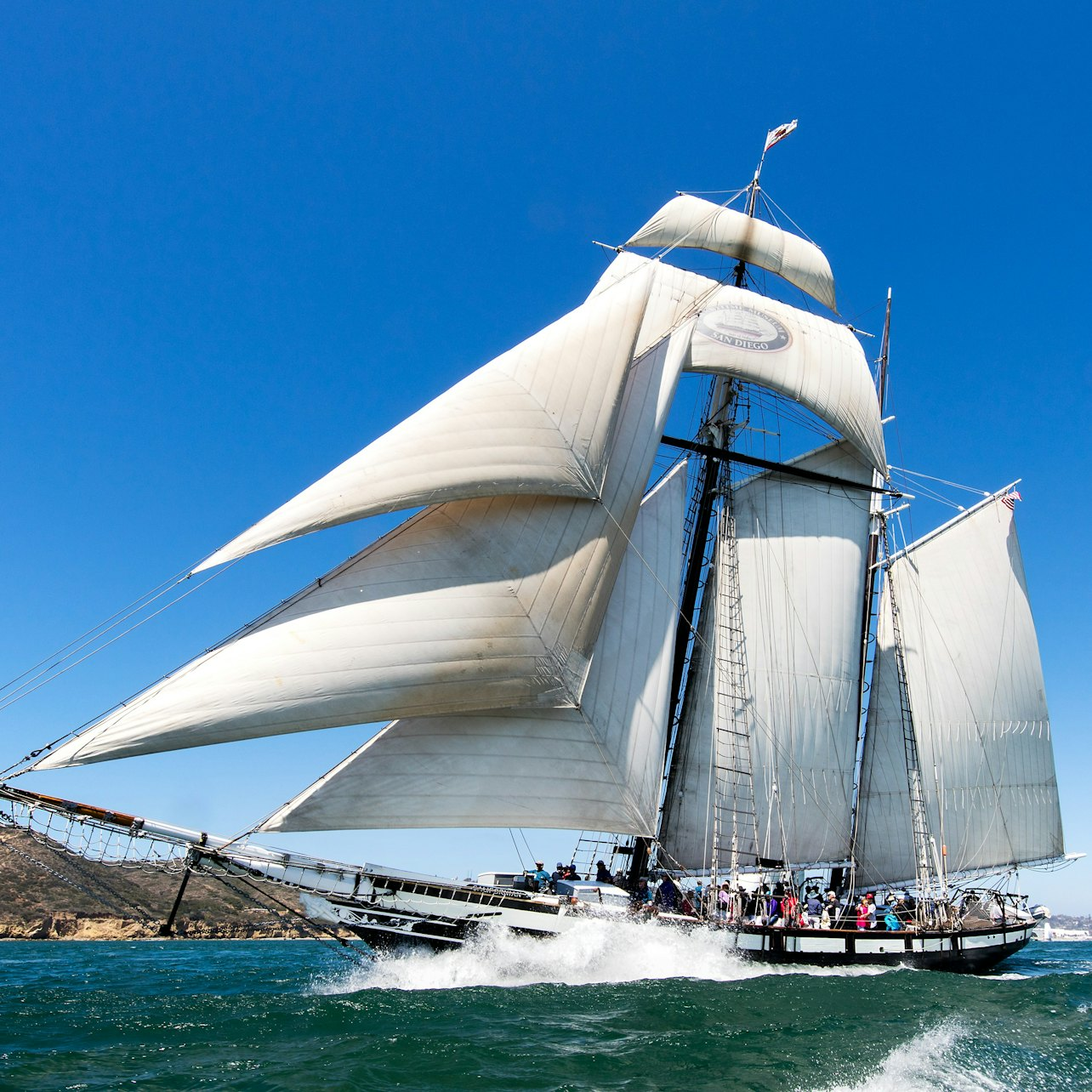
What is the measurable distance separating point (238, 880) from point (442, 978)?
449cm

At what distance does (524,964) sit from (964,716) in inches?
787

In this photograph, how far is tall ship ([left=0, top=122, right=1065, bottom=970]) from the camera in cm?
1609

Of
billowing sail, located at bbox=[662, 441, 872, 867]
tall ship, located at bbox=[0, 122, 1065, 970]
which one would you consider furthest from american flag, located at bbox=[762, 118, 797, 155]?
billowing sail, located at bbox=[662, 441, 872, 867]

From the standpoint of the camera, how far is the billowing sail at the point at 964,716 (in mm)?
29797

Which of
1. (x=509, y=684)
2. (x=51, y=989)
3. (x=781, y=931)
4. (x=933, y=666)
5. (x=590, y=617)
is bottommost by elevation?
(x=51, y=989)

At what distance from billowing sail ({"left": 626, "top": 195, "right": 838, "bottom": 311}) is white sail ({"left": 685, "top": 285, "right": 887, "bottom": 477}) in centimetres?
253

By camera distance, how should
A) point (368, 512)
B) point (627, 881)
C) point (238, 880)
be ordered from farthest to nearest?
point (627, 881) → point (238, 880) → point (368, 512)

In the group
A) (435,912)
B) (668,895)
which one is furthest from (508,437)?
→ (668,895)

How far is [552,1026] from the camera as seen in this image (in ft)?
41.1

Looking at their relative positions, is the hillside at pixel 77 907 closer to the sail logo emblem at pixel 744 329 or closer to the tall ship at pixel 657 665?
the tall ship at pixel 657 665

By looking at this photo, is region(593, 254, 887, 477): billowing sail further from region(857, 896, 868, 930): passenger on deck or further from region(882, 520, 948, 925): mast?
region(857, 896, 868, 930): passenger on deck

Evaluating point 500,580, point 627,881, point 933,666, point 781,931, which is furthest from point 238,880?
point 933,666

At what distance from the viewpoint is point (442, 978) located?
16.8 metres

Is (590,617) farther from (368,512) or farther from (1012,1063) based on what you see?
(1012,1063)
